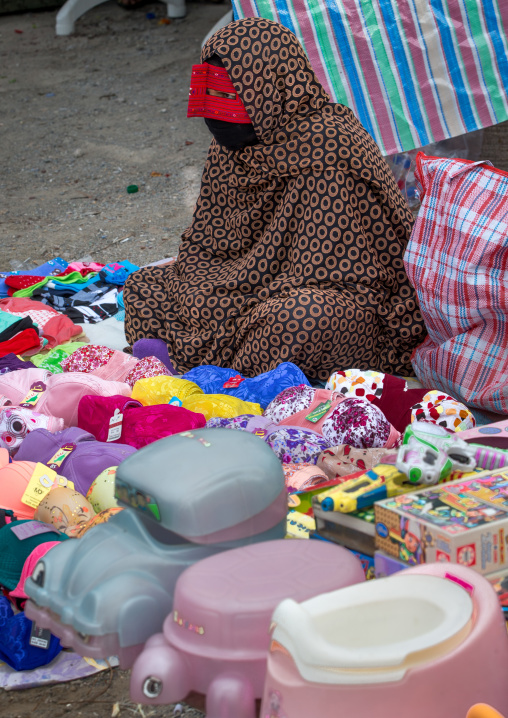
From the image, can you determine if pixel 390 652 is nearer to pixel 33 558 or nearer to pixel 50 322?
pixel 33 558

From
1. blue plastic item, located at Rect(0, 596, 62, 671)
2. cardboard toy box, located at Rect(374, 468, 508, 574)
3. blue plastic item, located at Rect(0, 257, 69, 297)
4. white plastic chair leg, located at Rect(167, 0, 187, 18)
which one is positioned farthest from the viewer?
white plastic chair leg, located at Rect(167, 0, 187, 18)

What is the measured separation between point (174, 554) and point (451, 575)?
47cm

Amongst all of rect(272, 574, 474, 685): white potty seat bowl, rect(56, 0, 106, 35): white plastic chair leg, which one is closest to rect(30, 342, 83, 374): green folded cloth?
rect(272, 574, 474, 685): white potty seat bowl

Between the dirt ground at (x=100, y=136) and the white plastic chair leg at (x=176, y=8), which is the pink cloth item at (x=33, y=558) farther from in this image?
the white plastic chair leg at (x=176, y=8)

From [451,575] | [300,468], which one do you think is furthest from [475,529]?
[300,468]

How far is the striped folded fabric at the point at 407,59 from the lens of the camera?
4.47m

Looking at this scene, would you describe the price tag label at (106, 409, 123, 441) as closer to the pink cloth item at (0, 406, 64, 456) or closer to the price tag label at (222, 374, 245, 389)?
the pink cloth item at (0, 406, 64, 456)

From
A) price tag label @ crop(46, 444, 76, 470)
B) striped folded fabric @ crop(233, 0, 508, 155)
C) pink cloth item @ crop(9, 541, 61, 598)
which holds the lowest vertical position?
price tag label @ crop(46, 444, 76, 470)

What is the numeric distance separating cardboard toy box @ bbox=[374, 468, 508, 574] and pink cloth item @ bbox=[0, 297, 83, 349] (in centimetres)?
263

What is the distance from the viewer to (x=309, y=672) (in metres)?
1.21

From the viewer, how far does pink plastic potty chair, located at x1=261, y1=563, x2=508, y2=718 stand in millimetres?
1208

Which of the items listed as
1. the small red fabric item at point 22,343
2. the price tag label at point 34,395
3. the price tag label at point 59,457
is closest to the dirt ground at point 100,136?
the small red fabric item at point 22,343

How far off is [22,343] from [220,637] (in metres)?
2.67

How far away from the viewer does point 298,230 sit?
11.3ft
